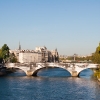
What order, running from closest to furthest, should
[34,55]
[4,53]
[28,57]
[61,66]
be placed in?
1. [61,66]
2. [4,53]
3. [28,57]
4. [34,55]

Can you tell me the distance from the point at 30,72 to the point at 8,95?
2218 cm

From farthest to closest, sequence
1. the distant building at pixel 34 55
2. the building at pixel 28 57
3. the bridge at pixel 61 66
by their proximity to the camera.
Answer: the distant building at pixel 34 55 → the building at pixel 28 57 → the bridge at pixel 61 66

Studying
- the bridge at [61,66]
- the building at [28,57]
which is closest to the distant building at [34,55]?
the building at [28,57]

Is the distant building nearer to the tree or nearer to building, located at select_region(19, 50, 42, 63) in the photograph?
building, located at select_region(19, 50, 42, 63)

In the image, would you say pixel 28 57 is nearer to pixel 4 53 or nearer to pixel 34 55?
pixel 34 55

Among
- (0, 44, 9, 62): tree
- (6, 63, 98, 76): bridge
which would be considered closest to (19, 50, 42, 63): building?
(0, 44, 9, 62): tree

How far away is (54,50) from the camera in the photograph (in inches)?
5659

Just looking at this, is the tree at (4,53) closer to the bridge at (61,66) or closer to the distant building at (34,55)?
the bridge at (61,66)

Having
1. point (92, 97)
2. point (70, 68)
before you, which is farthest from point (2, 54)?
point (92, 97)

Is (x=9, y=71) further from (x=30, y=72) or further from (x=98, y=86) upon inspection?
(x=98, y=86)

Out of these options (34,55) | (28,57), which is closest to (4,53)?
(28,57)

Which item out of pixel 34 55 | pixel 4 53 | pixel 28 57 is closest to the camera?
pixel 4 53

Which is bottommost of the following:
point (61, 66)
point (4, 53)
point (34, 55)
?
point (61, 66)

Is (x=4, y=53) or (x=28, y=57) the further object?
(x=28, y=57)
